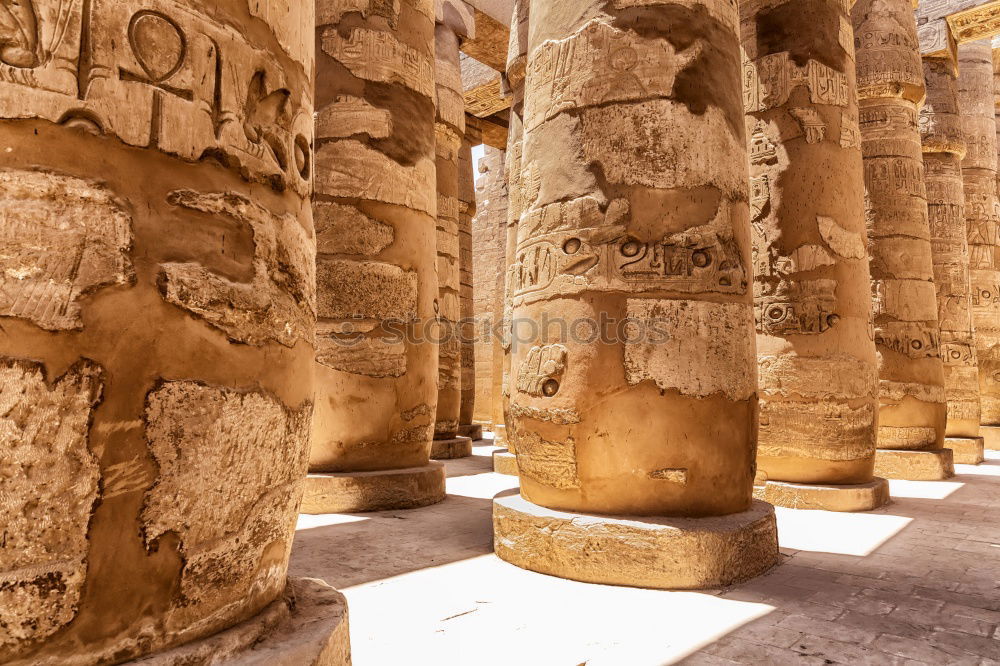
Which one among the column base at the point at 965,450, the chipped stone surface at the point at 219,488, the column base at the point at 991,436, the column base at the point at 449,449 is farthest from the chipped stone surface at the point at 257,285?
the column base at the point at 991,436

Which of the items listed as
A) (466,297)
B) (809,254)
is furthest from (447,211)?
(809,254)

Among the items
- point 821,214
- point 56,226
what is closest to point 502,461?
point 821,214

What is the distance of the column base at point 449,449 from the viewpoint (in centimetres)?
828

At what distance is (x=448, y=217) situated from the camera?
8773mm

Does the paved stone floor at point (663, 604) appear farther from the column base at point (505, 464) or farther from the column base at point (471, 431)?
the column base at point (471, 431)

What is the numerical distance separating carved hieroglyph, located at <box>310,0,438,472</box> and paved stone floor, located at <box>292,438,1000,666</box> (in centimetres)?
72

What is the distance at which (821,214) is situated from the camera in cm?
507

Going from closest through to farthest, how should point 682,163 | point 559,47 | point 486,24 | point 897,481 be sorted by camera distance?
point 682,163 → point 559,47 → point 897,481 → point 486,24

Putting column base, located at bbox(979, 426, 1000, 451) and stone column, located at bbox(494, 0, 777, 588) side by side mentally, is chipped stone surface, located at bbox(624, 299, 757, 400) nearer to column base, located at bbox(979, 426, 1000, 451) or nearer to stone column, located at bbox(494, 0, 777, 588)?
stone column, located at bbox(494, 0, 777, 588)

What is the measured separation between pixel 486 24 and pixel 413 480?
26.9 feet

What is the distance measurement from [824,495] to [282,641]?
4561 millimetres

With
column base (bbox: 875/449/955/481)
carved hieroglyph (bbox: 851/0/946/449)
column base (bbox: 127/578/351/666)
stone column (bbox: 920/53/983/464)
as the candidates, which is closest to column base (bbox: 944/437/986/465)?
stone column (bbox: 920/53/983/464)

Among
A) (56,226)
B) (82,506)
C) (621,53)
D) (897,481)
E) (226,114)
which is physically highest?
(621,53)

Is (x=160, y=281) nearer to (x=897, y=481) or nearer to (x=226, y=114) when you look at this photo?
(x=226, y=114)
